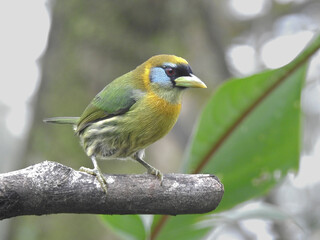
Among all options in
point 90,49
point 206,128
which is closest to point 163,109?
point 206,128

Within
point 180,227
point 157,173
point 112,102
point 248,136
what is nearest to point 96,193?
point 157,173

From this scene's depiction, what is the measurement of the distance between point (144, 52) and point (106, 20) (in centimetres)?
43

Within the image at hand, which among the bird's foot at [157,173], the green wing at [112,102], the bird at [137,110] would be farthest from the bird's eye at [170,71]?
the bird's foot at [157,173]

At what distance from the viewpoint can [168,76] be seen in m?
2.66

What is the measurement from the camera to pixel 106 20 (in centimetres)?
425

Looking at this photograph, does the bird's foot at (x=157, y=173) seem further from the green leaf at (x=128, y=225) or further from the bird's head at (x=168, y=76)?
the bird's head at (x=168, y=76)

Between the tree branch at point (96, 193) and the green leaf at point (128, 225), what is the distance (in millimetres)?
385

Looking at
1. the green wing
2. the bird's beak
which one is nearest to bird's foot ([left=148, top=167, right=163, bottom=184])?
the green wing

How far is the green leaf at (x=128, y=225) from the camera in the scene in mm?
2312

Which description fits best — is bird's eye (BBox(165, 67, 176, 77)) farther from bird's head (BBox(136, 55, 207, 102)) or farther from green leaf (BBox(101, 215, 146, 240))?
green leaf (BBox(101, 215, 146, 240))

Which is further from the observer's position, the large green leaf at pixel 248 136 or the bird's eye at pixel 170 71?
the bird's eye at pixel 170 71

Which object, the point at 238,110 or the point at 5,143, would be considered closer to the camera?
the point at 238,110

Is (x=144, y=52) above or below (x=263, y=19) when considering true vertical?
below

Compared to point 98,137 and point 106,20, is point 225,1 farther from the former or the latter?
point 98,137
